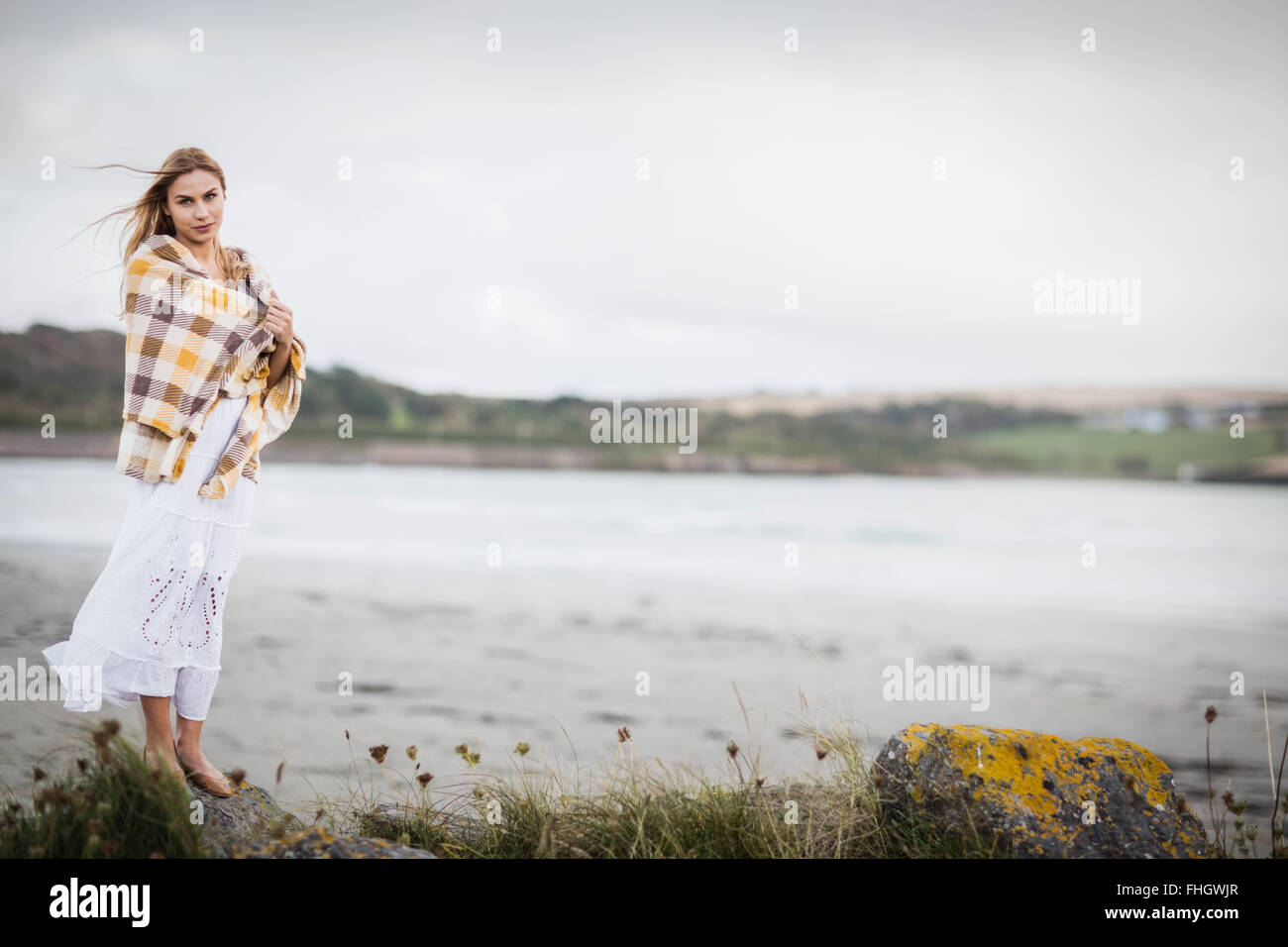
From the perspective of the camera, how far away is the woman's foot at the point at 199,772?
3.65 m

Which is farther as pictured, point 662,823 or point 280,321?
point 280,321

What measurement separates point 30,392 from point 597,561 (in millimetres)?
15529

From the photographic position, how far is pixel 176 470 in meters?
3.45

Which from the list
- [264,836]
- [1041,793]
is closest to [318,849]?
[264,836]

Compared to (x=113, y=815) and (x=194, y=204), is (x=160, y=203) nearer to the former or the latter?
(x=194, y=204)

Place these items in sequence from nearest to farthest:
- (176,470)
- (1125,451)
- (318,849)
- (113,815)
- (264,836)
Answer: (318,849)
(113,815)
(264,836)
(176,470)
(1125,451)

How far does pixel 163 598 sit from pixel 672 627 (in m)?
9.82

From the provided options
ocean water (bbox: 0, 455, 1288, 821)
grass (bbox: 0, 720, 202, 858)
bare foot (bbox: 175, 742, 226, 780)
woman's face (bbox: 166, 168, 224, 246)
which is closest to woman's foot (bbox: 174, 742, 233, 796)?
bare foot (bbox: 175, 742, 226, 780)

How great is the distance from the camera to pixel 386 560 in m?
17.3

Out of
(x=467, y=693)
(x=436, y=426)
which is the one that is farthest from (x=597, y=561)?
(x=436, y=426)
